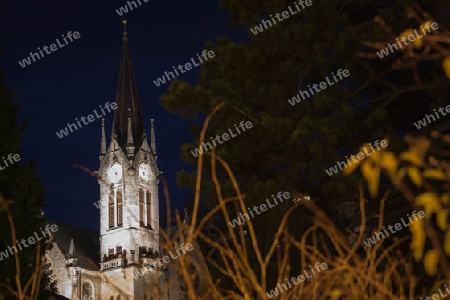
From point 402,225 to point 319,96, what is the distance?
10.2 ft

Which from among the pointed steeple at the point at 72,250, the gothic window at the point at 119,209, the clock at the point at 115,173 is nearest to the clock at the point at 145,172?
the clock at the point at 115,173

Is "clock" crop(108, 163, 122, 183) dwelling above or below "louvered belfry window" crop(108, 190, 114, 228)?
above

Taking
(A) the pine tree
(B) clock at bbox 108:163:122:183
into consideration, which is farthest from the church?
(A) the pine tree

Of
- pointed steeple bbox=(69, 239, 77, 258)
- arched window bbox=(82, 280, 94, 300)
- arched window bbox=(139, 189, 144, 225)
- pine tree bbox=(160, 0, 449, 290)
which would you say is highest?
arched window bbox=(139, 189, 144, 225)

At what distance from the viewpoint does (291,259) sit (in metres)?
15.2

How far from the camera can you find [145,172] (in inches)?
1913

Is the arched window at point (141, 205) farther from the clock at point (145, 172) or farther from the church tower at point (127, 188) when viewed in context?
the clock at point (145, 172)

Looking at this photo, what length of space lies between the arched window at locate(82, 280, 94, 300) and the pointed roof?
402 inches

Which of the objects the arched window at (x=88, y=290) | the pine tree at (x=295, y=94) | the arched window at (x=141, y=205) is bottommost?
the pine tree at (x=295, y=94)

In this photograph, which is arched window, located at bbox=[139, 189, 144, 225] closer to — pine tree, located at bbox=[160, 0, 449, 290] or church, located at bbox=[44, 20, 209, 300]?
church, located at bbox=[44, 20, 209, 300]

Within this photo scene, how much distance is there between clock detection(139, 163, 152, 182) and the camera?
48.2 meters

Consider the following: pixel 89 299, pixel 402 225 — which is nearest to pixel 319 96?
pixel 402 225

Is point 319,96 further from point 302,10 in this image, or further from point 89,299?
point 89,299

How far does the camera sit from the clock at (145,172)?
48.2m
